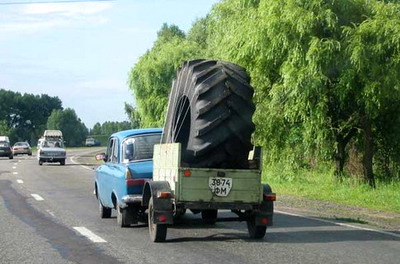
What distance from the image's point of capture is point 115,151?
1336cm

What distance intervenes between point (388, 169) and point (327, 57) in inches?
243

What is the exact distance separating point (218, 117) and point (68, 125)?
161883 mm

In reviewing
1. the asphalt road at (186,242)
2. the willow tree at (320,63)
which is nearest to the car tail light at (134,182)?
the asphalt road at (186,242)

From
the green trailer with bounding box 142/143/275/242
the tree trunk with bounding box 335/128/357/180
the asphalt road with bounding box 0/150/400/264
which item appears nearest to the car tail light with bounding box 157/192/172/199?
the green trailer with bounding box 142/143/275/242

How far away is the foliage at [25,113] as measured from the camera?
6599 inches

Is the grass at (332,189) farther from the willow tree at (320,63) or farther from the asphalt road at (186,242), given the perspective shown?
the asphalt road at (186,242)

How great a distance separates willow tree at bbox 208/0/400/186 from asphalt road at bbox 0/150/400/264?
5.55 metres

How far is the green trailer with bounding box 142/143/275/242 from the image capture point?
33.7 feet

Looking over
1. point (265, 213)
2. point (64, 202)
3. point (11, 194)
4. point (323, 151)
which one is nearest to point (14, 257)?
point (265, 213)

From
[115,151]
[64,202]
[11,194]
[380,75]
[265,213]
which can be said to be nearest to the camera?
[265,213]

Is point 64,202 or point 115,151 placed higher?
point 115,151

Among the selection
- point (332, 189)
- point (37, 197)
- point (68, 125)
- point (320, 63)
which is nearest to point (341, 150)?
point (332, 189)

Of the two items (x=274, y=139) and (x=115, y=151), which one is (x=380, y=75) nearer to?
(x=274, y=139)

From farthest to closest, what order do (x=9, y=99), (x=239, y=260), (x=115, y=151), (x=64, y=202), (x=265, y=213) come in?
(x=9, y=99) < (x=64, y=202) < (x=115, y=151) < (x=265, y=213) < (x=239, y=260)
